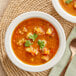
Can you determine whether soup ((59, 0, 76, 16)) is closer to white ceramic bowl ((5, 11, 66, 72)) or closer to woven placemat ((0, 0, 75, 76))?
woven placemat ((0, 0, 75, 76))

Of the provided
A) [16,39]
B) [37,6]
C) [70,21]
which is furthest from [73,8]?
[16,39]

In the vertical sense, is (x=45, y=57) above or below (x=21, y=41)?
below

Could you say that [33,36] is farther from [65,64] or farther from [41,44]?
[65,64]

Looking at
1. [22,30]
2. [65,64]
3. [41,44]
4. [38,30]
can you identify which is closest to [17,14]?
[22,30]

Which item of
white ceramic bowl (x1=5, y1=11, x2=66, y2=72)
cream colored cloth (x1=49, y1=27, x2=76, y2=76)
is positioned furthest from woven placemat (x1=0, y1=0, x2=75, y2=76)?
white ceramic bowl (x1=5, y1=11, x2=66, y2=72)

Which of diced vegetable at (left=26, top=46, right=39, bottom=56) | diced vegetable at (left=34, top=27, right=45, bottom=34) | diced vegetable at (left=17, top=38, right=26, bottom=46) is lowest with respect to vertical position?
diced vegetable at (left=26, top=46, right=39, bottom=56)
